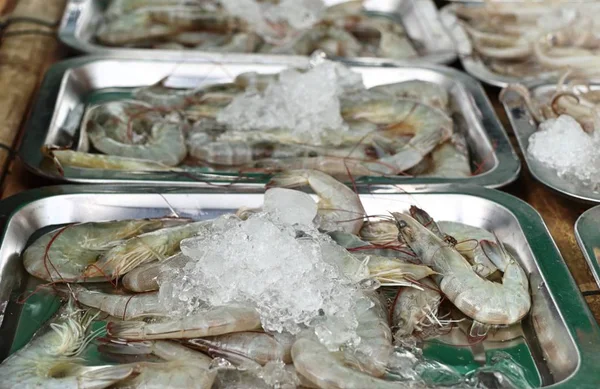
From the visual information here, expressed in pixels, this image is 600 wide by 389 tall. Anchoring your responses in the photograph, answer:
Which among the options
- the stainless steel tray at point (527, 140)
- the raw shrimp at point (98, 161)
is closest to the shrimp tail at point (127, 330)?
the raw shrimp at point (98, 161)

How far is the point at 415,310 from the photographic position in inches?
69.9

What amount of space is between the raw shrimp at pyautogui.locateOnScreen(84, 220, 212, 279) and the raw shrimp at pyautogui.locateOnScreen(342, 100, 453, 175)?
0.75 meters

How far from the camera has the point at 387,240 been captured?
2012 millimetres

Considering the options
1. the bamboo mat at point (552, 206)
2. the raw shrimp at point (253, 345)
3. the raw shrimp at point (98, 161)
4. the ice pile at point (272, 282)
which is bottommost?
the bamboo mat at point (552, 206)

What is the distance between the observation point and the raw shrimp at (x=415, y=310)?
5.78ft

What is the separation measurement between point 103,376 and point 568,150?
5.65ft

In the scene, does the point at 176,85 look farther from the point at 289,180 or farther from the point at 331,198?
the point at 331,198

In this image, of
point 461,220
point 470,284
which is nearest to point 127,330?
point 470,284

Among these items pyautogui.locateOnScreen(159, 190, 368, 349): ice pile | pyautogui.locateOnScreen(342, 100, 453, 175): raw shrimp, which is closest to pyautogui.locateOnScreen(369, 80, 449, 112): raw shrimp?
pyautogui.locateOnScreen(342, 100, 453, 175): raw shrimp

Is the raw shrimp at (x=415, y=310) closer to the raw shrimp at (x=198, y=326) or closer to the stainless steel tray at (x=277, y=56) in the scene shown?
the raw shrimp at (x=198, y=326)

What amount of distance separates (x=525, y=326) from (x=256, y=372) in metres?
0.78

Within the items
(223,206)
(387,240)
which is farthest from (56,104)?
(387,240)

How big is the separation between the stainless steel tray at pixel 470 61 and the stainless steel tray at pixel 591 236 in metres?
1.03

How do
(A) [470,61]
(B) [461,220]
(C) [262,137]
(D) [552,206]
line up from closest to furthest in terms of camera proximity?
(B) [461,220] → (D) [552,206] → (C) [262,137] → (A) [470,61]
